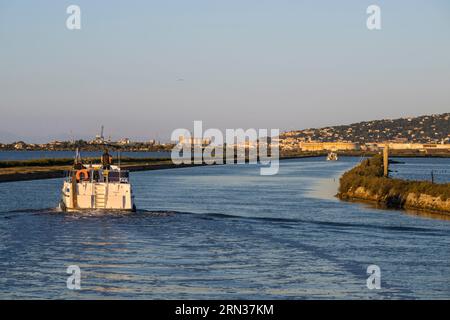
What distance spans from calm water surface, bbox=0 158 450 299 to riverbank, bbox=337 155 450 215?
256cm

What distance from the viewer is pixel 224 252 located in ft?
106

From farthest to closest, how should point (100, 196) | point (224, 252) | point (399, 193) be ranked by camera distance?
point (399, 193) → point (100, 196) → point (224, 252)

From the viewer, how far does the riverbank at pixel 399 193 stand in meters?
50.8

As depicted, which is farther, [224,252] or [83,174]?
[83,174]

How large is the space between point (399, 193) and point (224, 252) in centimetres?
2682

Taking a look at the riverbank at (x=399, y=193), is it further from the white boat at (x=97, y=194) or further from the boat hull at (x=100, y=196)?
the boat hull at (x=100, y=196)

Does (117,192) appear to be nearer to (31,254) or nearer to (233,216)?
(233,216)

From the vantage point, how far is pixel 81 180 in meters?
46.1

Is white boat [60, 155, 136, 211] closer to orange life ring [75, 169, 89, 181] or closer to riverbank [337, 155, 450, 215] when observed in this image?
orange life ring [75, 169, 89, 181]

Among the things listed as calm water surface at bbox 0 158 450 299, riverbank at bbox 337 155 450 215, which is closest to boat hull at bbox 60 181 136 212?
calm water surface at bbox 0 158 450 299

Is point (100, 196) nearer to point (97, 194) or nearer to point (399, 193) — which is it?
point (97, 194)

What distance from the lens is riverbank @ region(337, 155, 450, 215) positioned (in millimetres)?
50844

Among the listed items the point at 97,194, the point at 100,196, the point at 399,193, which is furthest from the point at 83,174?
the point at 399,193
